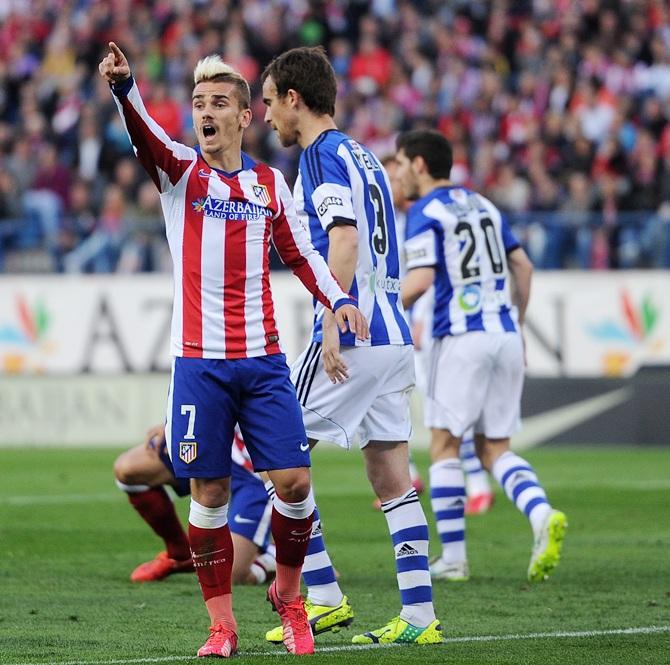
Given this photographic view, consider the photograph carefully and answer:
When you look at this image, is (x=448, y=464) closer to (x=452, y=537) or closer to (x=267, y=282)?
(x=452, y=537)

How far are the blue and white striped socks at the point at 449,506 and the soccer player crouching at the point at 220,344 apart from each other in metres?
2.52

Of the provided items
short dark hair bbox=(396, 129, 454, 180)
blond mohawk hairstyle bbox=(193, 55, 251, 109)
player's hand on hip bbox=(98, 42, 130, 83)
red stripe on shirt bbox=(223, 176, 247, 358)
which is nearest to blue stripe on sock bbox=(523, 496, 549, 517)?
short dark hair bbox=(396, 129, 454, 180)

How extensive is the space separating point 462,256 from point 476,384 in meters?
0.70

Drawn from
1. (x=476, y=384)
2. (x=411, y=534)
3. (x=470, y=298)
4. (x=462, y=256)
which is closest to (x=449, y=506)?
(x=476, y=384)

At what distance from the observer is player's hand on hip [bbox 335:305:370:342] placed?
5.77 meters

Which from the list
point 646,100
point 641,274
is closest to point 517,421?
point 641,274

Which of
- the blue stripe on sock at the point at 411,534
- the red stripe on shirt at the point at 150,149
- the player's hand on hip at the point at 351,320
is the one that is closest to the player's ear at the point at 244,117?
the red stripe on shirt at the point at 150,149

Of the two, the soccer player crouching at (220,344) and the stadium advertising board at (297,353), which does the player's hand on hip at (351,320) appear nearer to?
the soccer player crouching at (220,344)

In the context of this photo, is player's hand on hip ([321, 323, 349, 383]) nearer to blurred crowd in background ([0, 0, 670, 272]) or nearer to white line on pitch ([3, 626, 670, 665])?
white line on pitch ([3, 626, 670, 665])

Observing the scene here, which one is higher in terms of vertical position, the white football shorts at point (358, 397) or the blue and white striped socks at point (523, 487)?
the white football shorts at point (358, 397)

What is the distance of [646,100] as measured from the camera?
20.4 m

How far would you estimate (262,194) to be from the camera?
18.8 ft

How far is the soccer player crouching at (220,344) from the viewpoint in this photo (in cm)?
551

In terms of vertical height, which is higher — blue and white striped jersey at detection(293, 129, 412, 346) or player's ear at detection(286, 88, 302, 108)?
player's ear at detection(286, 88, 302, 108)
